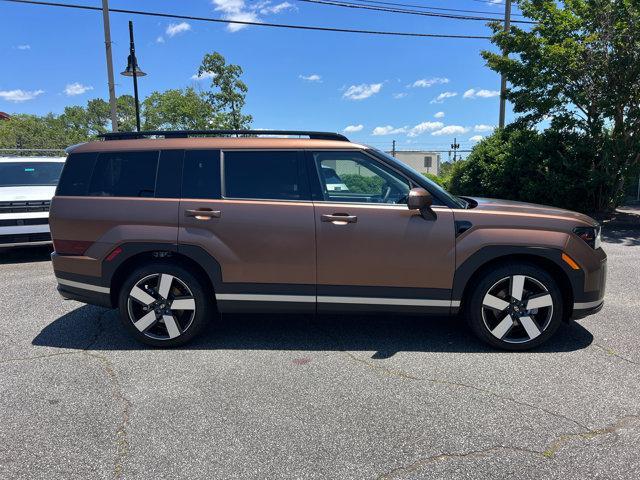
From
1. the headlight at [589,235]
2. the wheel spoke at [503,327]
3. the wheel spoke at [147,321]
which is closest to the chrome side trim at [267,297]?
the wheel spoke at [147,321]

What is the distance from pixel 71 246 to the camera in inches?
163

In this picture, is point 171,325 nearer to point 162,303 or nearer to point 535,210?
point 162,303

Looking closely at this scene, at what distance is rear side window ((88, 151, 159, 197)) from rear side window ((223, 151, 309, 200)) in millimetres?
699

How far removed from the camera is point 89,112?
229ft

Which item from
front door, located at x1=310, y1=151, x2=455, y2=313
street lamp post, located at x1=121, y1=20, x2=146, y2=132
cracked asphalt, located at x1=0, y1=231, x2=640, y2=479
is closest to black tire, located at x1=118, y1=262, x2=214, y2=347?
cracked asphalt, located at x1=0, y1=231, x2=640, y2=479

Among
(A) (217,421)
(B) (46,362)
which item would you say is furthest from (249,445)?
(B) (46,362)

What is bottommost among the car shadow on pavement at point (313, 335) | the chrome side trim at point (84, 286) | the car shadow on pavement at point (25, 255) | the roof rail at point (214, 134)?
the car shadow on pavement at point (313, 335)

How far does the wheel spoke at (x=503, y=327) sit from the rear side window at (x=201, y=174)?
265 cm

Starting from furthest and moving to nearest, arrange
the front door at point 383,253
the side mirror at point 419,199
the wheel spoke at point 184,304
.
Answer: the wheel spoke at point 184,304 → the front door at point 383,253 → the side mirror at point 419,199

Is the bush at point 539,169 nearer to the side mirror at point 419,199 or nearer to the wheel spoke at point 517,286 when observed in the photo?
the wheel spoke at point 517,286

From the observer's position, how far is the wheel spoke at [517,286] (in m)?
3.85

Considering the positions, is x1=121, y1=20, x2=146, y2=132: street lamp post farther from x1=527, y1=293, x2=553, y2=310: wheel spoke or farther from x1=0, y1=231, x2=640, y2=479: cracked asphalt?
x1=527, y1=293, x2=553, y2=310: wheel spoke

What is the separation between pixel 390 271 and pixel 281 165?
1318 mm

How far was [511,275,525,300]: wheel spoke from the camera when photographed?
3854mm
